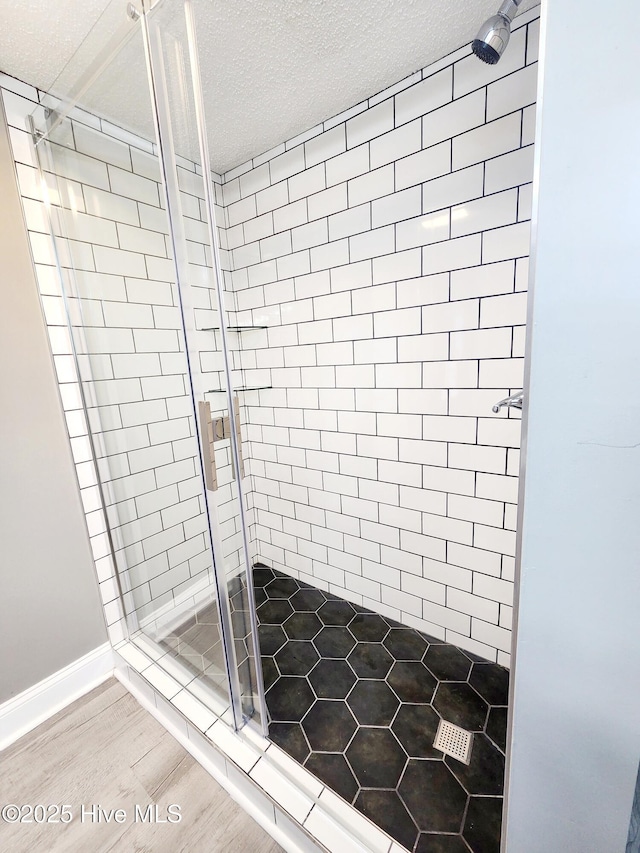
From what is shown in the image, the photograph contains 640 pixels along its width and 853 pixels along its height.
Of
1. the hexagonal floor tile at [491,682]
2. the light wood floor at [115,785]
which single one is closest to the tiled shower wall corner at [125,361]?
the light wood floor at [115,785]

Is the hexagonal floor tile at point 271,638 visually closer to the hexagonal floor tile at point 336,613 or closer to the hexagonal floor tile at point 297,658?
the hexagonal floor tile at point 297,658

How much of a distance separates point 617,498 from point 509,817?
0.54 m

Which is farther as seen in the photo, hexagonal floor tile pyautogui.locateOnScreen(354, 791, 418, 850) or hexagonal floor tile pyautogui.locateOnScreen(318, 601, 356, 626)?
hexagonal floor tile pyautogui.locateOnScreen(318, 601, 356, 626)

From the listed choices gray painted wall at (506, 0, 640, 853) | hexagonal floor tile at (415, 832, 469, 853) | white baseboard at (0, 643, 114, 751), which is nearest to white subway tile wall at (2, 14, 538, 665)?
white baseboard at (0, 643, 114, 751)

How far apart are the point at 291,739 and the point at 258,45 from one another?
2.09 m

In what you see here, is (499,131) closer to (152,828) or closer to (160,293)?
(160,293)

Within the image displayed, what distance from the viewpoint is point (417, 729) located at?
1.12m

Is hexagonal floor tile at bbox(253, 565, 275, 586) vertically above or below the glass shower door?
below

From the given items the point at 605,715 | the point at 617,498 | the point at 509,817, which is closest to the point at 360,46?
the point at 617,498

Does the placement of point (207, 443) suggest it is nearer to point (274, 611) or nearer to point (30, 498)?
point (30, 498)

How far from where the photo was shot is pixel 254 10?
917 millimetres

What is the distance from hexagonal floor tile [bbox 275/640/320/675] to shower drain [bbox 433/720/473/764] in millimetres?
491

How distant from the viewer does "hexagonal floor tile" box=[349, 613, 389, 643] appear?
1.50 meters

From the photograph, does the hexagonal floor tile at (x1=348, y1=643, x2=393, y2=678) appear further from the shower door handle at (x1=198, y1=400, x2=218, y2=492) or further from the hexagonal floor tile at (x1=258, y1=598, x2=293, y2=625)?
the shower door handle at (x1=198, y1=400, x2=218, y2=492)
